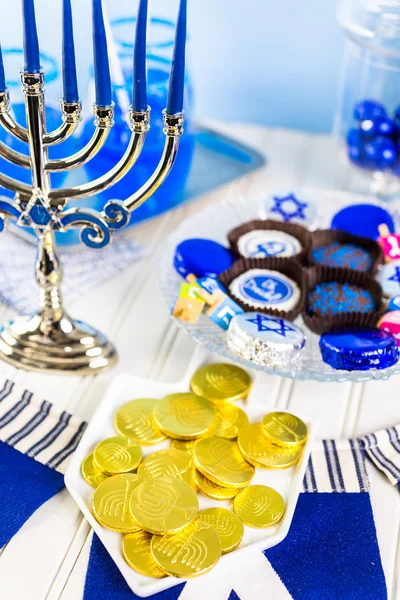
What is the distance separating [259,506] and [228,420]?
12 cm

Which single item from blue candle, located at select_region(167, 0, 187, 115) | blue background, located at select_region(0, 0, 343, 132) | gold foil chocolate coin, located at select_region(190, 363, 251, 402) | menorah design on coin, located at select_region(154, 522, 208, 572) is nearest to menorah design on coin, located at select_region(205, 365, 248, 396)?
gold foil chocolate coin, located at select_region(190, 363, 251, 402)

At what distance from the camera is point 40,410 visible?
840 millimetres

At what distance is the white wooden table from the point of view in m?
0.68

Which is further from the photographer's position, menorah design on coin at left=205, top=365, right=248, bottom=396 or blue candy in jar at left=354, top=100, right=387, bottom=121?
blue candy in jar at left=354, top=100, right=387, bottom=121

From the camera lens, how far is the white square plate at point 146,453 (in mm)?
657

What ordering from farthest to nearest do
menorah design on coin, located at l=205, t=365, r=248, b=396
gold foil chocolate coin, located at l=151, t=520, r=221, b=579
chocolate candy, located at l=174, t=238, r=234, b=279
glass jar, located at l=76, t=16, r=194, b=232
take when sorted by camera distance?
1. glass jar, located at l=76, t=16, r=194, b=232
2. chocolate candy, located at l=174, t=238, r=234, b=279
3. menorah design on coin, located at l=205, t=365, r=248, b=396
4. gold foil chocolate coin, located at l=151, t=520, r=221, b=579

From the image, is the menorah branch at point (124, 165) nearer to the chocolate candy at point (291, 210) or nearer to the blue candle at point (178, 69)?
the blue candle at point (178, 69)

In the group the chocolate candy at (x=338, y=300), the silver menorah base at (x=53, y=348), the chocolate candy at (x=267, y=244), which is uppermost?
the chocolate candy at (x=267, y=244)

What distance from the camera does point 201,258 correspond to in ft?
3.24

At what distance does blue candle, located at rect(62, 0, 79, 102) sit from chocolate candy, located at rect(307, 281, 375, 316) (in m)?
0.39

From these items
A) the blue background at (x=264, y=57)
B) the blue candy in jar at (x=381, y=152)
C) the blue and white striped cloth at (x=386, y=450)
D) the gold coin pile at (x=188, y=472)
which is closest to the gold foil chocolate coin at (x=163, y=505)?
the gold coin pile at (x=188, y=472)

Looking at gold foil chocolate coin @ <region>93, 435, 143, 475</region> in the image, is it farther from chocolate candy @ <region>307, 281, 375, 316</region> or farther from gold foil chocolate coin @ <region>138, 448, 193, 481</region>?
chocolate candy @ <region>307, 281, 375, 316</region>

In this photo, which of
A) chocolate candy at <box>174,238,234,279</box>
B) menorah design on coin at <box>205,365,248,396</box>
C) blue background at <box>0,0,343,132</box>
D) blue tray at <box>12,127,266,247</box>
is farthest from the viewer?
blue background at <box>0,0,343,132</box>

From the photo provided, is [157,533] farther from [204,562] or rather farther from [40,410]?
[40,410]
